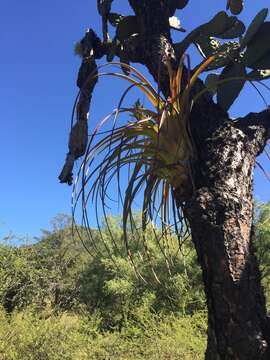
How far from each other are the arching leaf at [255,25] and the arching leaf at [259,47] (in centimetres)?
3

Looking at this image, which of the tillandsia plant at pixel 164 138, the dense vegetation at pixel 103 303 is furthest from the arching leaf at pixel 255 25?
the dense vegetation at pixel 103 303

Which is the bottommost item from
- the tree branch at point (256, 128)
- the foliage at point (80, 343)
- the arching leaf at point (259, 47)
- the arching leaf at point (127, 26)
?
the foliage at point (80, 343)

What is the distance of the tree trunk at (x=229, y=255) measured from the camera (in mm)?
1523

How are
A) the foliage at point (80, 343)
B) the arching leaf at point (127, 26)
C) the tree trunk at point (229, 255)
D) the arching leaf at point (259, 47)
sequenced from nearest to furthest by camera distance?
the tree trunk at point (229, 255) < the arching leaf at point (259, 47) < the arching leaf at point (127, 26) < the foliage at point (80, 343)

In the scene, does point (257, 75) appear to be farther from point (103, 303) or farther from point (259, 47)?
point (103, 303)

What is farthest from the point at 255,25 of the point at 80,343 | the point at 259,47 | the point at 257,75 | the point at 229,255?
the point at 80,343

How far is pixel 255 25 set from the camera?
2.37 meters

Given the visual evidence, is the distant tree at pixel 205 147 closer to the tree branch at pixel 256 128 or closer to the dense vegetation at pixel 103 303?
the tree branch at pixel 256 128

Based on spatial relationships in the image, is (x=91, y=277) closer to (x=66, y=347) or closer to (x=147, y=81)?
(x=66, y=347)

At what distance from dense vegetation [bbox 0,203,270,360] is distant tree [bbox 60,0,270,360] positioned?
37 centimetres

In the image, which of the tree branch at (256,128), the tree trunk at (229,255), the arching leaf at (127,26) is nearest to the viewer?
the tree trunk at (229,255)

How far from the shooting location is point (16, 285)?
477 inches

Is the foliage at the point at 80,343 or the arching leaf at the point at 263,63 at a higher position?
the arching leaf at the point at 263,63

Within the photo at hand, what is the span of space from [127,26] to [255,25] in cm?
73
